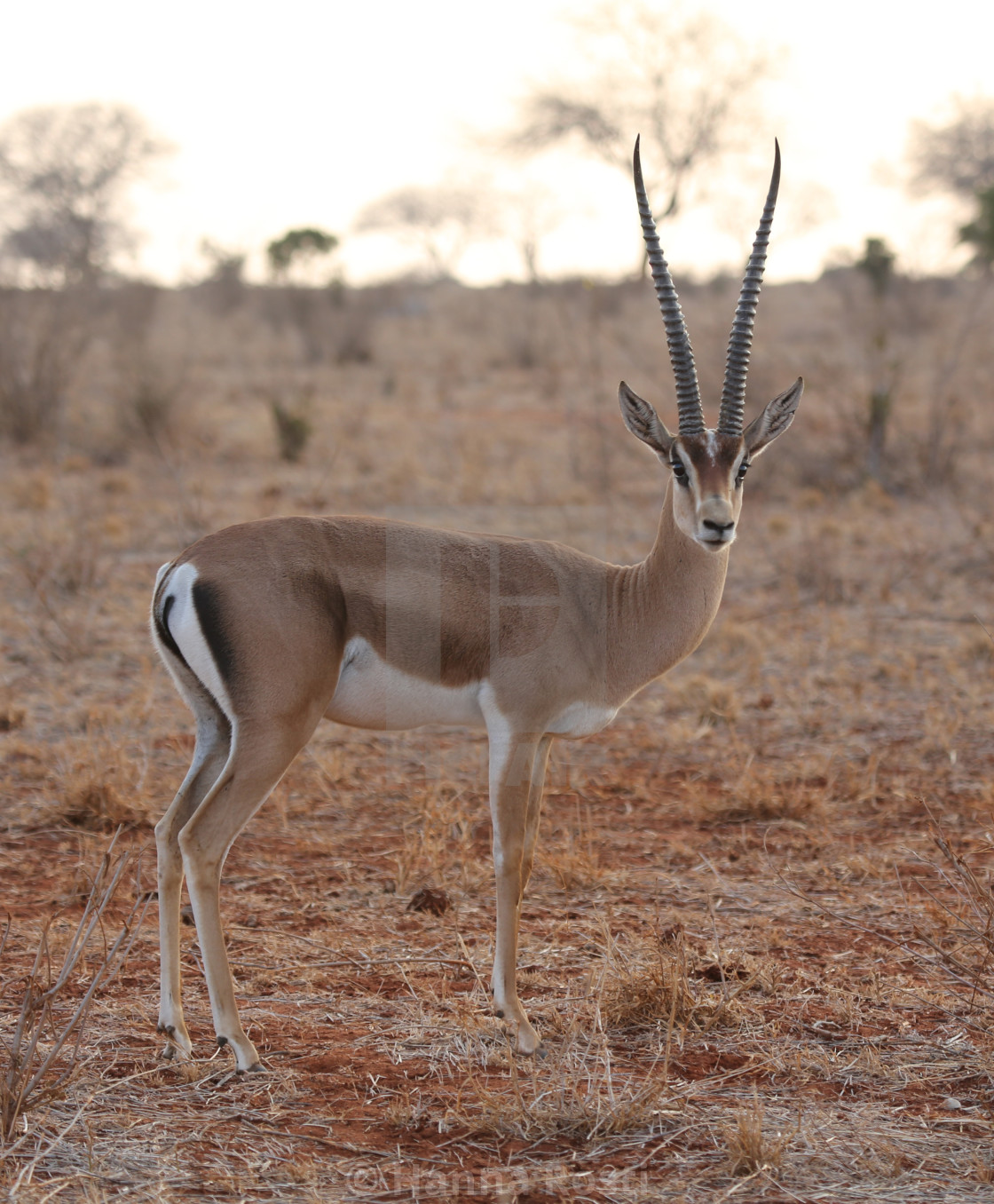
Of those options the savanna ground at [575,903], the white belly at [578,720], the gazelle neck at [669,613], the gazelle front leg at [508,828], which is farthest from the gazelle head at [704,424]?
the savanna ground at [575,903]

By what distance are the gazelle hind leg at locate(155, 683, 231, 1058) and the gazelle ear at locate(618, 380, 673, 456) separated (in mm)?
1555

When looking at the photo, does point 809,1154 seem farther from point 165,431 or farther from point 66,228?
point 66,228

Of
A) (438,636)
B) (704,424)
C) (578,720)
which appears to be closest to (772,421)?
(704,424)

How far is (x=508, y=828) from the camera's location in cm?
374

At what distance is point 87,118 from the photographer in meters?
30.0

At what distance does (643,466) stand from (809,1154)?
10967 millimetres

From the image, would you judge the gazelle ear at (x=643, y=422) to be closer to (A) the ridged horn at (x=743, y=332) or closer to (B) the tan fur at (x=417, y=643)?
(B) the tan fur at (x=417, y=643)

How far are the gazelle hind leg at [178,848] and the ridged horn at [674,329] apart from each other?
1.64 metres

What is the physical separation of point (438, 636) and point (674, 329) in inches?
47.8

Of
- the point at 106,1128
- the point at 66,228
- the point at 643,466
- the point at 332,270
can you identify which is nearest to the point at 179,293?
the point at 332,270

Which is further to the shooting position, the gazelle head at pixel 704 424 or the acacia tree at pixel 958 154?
the acacia tree at pixel 958 154

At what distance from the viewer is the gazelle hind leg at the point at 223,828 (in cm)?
339

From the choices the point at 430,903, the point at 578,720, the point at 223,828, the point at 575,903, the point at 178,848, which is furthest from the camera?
the point at 575,903

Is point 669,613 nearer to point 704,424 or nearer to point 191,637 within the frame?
point 704,424
